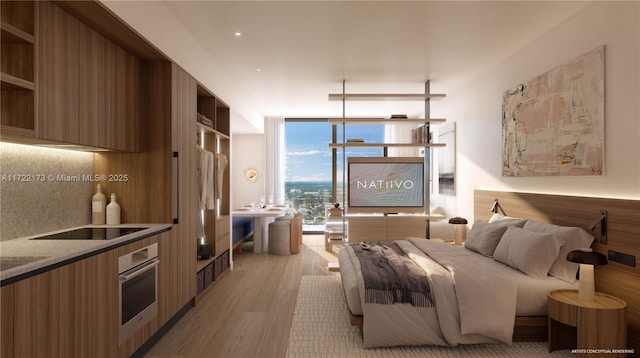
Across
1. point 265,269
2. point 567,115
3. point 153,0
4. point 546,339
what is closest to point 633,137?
point 567,115

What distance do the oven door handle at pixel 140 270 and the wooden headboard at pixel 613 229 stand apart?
137 inches

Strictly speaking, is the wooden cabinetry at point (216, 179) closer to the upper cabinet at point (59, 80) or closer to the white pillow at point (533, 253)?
the upper cabinet at point (59, 80)

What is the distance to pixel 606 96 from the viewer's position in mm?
2723

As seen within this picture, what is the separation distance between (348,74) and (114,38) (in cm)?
296

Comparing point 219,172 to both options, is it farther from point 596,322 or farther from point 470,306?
point 596,322

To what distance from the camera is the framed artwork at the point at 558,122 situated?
9.29 ft

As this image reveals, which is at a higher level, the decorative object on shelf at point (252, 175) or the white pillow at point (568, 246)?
the decorative object on shelf at point (252, 175)

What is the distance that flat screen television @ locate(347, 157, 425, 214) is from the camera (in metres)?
5.03

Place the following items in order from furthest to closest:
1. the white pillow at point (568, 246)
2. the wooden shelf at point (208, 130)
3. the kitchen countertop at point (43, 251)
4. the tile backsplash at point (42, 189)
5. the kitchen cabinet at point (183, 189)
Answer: the wooden shelf at point (208, 130) → the kitchen cabinet at point (183, 189) → the white pillow at point (568, 246) → the tile backsplash at point (42, 189) → the kitchen countertop at point (43, 251)

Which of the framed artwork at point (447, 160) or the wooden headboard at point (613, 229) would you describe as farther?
the framed artwork at point (447, 160)

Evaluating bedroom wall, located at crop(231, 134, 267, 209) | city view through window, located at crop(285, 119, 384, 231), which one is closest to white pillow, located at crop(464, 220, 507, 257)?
city view through window, located at crop(285, 119, 384, 231)

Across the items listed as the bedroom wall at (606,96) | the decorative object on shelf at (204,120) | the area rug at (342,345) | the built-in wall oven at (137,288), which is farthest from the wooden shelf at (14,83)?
the bedroom wall at (606,96)

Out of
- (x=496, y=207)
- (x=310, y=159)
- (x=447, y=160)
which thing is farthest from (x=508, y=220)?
(x=310, y=159)

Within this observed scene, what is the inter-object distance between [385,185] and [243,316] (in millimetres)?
2734
